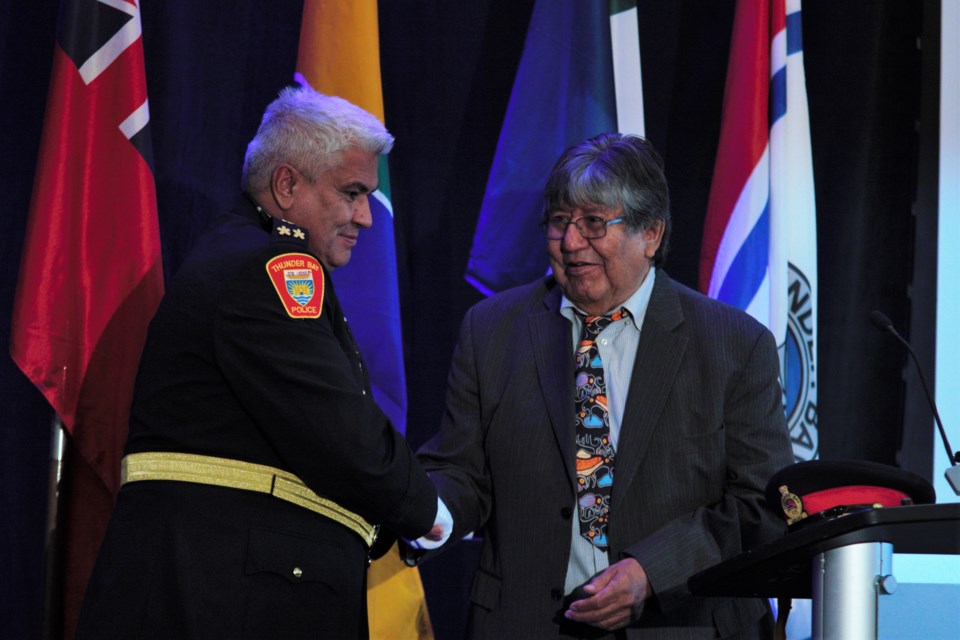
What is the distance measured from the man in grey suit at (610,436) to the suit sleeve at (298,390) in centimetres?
31

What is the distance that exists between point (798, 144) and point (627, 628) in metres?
1.61

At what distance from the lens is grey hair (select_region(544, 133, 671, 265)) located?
2.28 meters

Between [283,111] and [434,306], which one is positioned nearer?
[283,111]

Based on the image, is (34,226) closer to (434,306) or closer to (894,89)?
(434,306)

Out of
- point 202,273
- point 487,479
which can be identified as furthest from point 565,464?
point 202,273

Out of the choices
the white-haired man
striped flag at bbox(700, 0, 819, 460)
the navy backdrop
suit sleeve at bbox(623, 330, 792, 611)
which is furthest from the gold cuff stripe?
striped flag at bbox(700, 0, 819, 460)

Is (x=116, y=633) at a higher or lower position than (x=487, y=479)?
lower

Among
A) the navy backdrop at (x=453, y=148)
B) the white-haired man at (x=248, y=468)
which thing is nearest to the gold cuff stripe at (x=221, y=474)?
the white-haired man at (x=248, y=468)

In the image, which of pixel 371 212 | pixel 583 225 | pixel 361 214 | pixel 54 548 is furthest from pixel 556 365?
pixel 54 548

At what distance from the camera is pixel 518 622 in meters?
2.16

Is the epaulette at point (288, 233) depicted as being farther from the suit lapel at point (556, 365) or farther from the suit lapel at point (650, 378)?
the suit lapel at point (650, 378)

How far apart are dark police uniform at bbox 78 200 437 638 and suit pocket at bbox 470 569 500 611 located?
303 mm

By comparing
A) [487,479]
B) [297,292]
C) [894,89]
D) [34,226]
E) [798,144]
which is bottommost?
[487,479]

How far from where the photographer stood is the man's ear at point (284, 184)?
7.02ft
